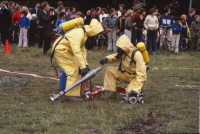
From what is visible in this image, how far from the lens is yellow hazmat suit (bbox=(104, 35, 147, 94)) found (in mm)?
6289

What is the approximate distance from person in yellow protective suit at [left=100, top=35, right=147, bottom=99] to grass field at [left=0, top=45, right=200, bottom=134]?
0.37 m

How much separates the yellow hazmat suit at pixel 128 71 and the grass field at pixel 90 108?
406mm

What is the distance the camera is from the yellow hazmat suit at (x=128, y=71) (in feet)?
20.6

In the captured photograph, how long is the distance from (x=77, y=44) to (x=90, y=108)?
52.4 inches

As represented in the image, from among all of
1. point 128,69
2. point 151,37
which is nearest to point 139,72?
point 128,69

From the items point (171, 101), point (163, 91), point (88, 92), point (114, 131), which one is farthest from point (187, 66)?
point (114, 131)

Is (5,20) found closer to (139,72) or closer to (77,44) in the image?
(77,44)

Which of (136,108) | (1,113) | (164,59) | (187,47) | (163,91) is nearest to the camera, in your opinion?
(1,113)

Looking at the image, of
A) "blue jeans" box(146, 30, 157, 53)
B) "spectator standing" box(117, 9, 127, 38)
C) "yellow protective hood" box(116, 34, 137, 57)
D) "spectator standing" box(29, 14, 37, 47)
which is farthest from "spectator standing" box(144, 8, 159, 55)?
"yellow protective hood" box(116, 34, 137, 57)

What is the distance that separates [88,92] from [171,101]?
1.78 m

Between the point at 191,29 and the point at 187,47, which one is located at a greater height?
the point at 191,29

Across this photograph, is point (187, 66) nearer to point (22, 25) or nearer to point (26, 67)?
point (26, 67)

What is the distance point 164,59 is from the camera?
13.1 meters

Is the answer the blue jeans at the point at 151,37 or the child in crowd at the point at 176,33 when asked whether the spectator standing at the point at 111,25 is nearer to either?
the blue jeans at the point at 151,37
